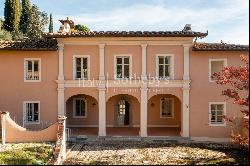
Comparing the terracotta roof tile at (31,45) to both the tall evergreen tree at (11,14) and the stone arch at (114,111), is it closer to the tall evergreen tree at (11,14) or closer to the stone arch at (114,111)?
the stone arch at (114,111)

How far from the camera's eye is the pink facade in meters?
20.6

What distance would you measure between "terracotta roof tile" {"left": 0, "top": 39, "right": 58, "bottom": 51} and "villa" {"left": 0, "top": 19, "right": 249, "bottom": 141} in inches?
2.5

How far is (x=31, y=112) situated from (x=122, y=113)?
6.72m

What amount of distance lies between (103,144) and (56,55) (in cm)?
655

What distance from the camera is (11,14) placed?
146 feet

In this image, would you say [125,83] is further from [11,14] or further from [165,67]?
[11,14]

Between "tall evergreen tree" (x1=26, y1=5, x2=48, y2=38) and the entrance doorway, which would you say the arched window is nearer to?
the entrance doorway

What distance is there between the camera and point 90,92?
21.0 meters

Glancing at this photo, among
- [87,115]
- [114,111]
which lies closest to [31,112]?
[87,115]

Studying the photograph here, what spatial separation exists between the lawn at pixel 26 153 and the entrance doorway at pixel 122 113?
A: 7308 millimetres

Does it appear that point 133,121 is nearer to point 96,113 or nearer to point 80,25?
point 96,113

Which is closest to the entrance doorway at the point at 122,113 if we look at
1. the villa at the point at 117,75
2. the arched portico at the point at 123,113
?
the arched portico at the point at 123,113

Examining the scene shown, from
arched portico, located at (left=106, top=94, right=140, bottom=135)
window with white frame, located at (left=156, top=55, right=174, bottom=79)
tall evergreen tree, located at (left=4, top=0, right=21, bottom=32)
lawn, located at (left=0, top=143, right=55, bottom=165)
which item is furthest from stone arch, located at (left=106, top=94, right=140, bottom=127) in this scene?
tall evergreen tree, located at (left=4, top=0, right=21, bottom=32)

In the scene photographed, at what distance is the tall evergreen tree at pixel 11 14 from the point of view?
4381cm
